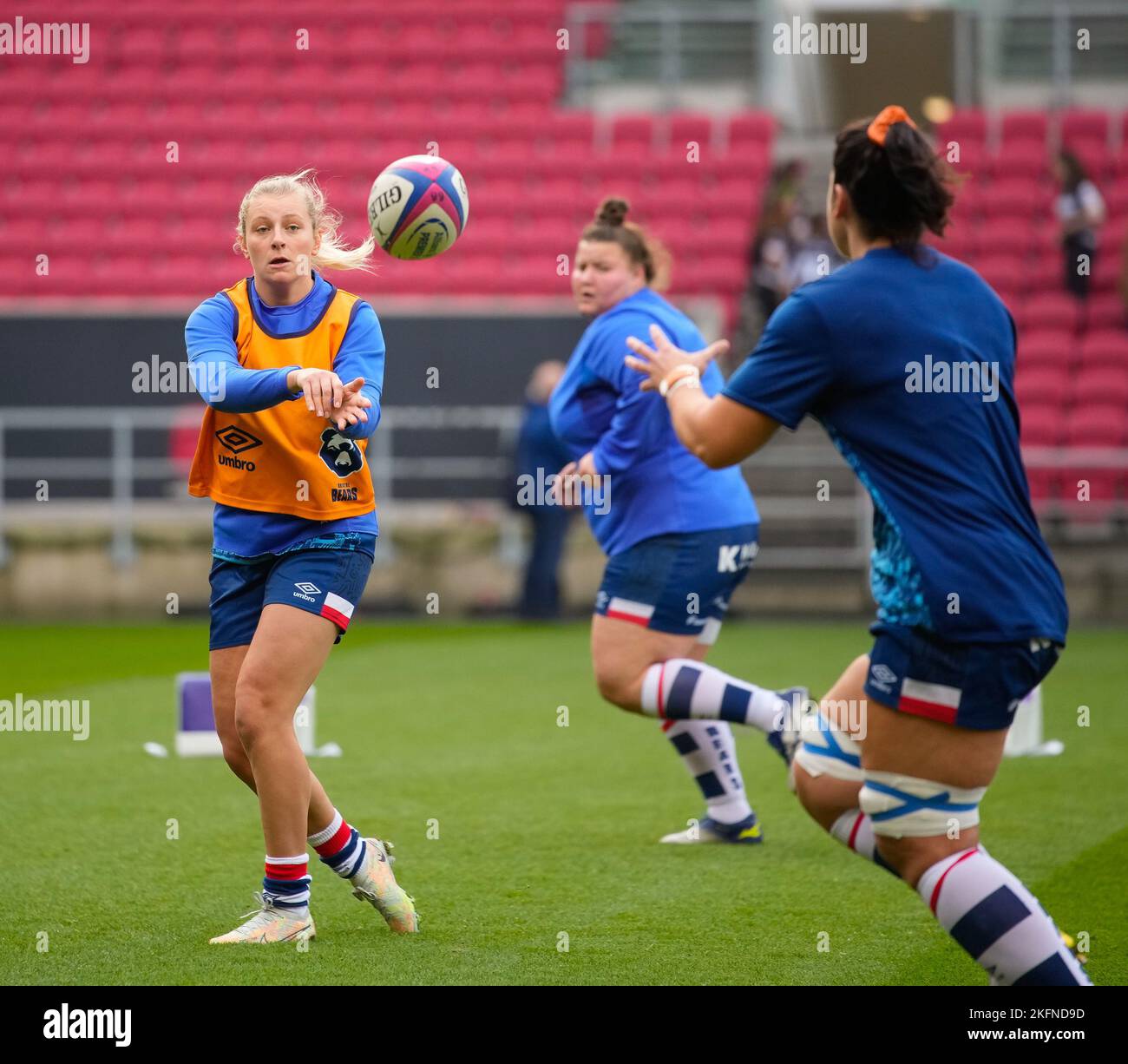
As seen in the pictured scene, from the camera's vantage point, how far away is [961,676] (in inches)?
133

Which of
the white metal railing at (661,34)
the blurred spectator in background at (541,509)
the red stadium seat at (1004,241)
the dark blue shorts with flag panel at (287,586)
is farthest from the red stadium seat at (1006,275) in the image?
the dark blue shorts with flag panel at (287,586)

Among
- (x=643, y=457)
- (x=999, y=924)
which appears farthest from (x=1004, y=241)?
(x=999, y=924)

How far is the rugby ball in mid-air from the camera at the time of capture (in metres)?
5.17

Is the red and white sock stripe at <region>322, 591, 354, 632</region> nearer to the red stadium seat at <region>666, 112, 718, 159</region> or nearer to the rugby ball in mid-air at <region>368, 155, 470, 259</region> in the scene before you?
the rugby ball in mid-air at <region>368, 155, 470, 259</region>

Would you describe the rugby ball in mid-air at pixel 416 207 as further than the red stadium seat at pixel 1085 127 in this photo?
No

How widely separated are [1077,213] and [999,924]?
14.6 m

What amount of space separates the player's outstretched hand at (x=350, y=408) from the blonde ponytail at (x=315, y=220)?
0.59m

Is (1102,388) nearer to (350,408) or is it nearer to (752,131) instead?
(752,131)

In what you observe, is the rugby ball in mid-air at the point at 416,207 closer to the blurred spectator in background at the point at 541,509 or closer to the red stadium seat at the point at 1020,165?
the blurred spectator in background at the point at 541,509

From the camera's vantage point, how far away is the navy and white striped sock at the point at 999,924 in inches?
134

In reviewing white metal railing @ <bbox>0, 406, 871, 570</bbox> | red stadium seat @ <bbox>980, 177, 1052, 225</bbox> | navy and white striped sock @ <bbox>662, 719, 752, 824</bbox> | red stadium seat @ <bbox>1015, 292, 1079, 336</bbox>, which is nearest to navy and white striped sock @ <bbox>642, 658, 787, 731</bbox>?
navy and white striped sock @ <bbox>662, 719, 752, 824</bbox>

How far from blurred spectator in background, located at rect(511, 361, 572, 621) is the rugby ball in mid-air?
365 inches
